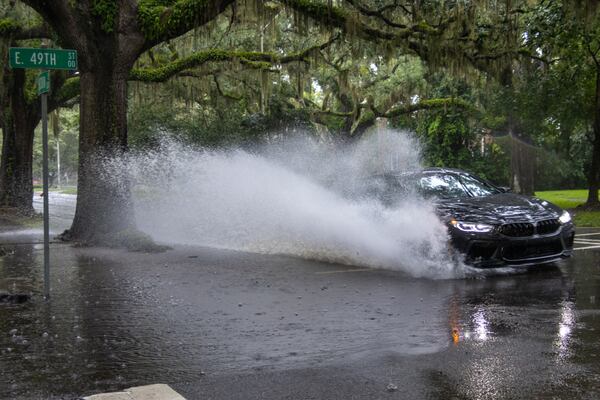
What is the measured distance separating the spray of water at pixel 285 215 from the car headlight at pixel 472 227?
0.74ft

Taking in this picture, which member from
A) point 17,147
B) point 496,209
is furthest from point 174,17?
point 17,147

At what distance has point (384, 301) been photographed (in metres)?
6.73

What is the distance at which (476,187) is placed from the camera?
9438 mm

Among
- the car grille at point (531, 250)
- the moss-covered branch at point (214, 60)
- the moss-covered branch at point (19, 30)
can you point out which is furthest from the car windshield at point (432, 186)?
the moss-covered branch at point (19, 30)

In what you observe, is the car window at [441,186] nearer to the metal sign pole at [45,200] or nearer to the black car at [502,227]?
the black car at [502,227]

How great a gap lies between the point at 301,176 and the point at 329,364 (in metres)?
8.68

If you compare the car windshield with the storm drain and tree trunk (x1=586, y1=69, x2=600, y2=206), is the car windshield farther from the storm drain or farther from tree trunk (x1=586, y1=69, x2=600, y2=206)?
tree trunk (x1=586, y1=69, x2=600, y2=206)

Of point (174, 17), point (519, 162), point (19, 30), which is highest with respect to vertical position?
point (19, 30)

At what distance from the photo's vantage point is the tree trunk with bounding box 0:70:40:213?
2112 centimetres

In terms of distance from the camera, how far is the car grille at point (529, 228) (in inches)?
307

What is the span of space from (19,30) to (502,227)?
51.4 ft

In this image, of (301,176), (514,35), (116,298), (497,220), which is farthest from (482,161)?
(116,298)

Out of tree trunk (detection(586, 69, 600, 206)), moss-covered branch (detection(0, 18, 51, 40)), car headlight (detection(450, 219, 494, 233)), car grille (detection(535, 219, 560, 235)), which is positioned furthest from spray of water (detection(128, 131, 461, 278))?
tree trunk (detection(586, 69, 600, 206))

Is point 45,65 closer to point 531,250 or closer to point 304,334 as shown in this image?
point 304,334
